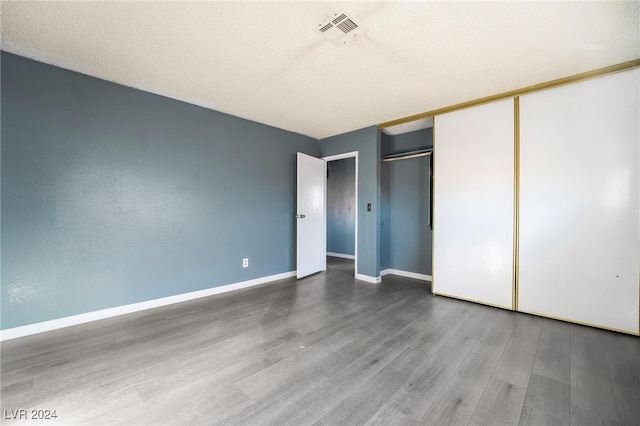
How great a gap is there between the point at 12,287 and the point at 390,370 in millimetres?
3288

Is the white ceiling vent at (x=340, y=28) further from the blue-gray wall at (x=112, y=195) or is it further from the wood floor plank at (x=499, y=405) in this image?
the wood floor plank at (x=499, y=405)

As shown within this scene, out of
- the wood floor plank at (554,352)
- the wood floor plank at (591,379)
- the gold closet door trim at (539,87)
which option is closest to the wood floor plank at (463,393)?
the wood floor plank at (554,352)

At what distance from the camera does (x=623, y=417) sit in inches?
54.1

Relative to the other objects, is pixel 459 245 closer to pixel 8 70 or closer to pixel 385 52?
pixel 385 52

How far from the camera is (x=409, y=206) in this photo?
444 centimetres

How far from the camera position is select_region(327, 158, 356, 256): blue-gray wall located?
20.5 feet

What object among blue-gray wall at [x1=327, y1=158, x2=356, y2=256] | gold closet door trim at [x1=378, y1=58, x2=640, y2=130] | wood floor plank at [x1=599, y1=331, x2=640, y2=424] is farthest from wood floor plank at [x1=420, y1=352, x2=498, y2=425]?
blue-gray wall at [x1=327, y1=158, x2=356, y2=256]

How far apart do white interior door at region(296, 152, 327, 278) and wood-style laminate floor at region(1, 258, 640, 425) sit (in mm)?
1571

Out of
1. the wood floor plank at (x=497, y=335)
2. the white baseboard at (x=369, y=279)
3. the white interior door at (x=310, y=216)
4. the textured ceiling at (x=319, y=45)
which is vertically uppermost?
the textured ceiling at (x=319, y=45)

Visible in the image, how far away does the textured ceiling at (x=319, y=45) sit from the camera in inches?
68.7

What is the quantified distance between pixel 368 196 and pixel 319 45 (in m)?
2.48

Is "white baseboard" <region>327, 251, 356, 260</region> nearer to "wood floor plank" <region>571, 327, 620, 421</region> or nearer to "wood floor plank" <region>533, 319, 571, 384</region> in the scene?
"wood floor plank" <region>533, 319, 571, 384</region>

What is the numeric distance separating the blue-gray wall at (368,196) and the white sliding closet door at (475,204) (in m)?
0.91

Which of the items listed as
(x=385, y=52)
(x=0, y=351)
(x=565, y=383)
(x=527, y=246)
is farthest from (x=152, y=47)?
(x=527, y=246)
